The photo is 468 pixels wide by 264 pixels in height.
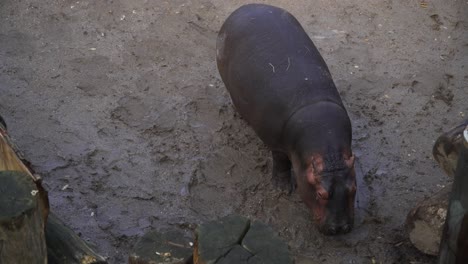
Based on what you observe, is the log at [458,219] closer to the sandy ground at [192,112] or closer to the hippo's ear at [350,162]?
the hippo's ear at [350,162]

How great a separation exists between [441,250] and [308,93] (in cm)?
177

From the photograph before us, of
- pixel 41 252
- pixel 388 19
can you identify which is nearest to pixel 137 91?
pixel 388 19

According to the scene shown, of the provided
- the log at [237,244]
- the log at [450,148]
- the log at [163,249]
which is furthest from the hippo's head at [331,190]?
the log at [237,244]

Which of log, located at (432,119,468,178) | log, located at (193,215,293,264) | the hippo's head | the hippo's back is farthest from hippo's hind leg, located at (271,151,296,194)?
log, located at (193,215,293,264)

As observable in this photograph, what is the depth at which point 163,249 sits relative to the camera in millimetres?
3115

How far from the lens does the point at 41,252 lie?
9.58ft

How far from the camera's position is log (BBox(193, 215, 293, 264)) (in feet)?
9.09

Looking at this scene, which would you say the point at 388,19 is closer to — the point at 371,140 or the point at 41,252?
the point at 371,140

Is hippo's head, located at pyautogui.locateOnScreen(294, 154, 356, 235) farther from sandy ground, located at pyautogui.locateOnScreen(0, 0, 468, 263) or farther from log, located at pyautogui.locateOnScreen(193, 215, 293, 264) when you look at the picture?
log, located at pyautogui.locateOnScreen(193, 215, 293, 264)

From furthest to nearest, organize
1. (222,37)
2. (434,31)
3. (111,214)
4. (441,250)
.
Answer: (434,31) → (222,37) → (111,214) → (441,250)

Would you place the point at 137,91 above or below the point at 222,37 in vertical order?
below

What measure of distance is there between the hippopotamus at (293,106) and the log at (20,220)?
2.12m

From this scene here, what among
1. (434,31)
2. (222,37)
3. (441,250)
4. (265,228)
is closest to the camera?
(265,228)

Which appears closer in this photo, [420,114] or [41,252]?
[41,252]
